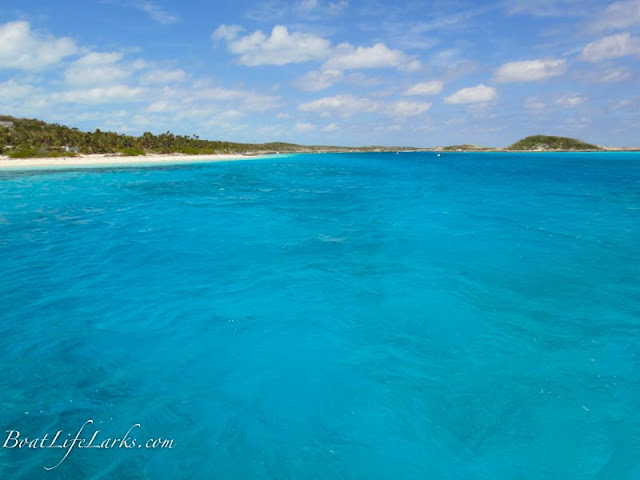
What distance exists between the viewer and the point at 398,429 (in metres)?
5.93

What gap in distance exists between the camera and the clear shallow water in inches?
213

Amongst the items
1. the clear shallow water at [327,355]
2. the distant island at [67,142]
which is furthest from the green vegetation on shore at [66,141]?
the clear shallow water at [327,355]

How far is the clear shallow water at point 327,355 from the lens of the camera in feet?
17.7

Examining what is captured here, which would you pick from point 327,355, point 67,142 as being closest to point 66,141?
point 67,142

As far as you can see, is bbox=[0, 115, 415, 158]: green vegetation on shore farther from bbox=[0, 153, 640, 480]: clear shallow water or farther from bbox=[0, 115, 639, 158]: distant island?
bbox=[0, 153, 640, 480]: clear shallow water

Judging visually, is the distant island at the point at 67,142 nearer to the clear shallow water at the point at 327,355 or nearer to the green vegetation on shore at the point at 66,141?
the green vegetation on shore at the point at 66,141

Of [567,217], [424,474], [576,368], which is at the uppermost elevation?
[567,217]

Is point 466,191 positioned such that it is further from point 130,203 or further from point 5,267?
point 5,267

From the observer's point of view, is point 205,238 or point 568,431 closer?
point 568,431

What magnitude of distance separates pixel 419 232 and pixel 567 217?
11.8 m

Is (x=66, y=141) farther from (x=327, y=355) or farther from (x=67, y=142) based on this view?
(x=327, y=355)

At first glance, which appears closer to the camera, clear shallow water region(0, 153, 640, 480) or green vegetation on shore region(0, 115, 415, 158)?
clear shallow water region(0, 153, 640, 480)

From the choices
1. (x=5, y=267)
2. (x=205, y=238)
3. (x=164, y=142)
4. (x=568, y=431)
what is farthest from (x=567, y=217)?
(x=164, y=142)

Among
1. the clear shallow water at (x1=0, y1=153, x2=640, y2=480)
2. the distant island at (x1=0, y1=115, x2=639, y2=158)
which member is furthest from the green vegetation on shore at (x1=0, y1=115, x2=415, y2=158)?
the clear shallow water at (x1=0, y1=153, x2=640, y2=480)
